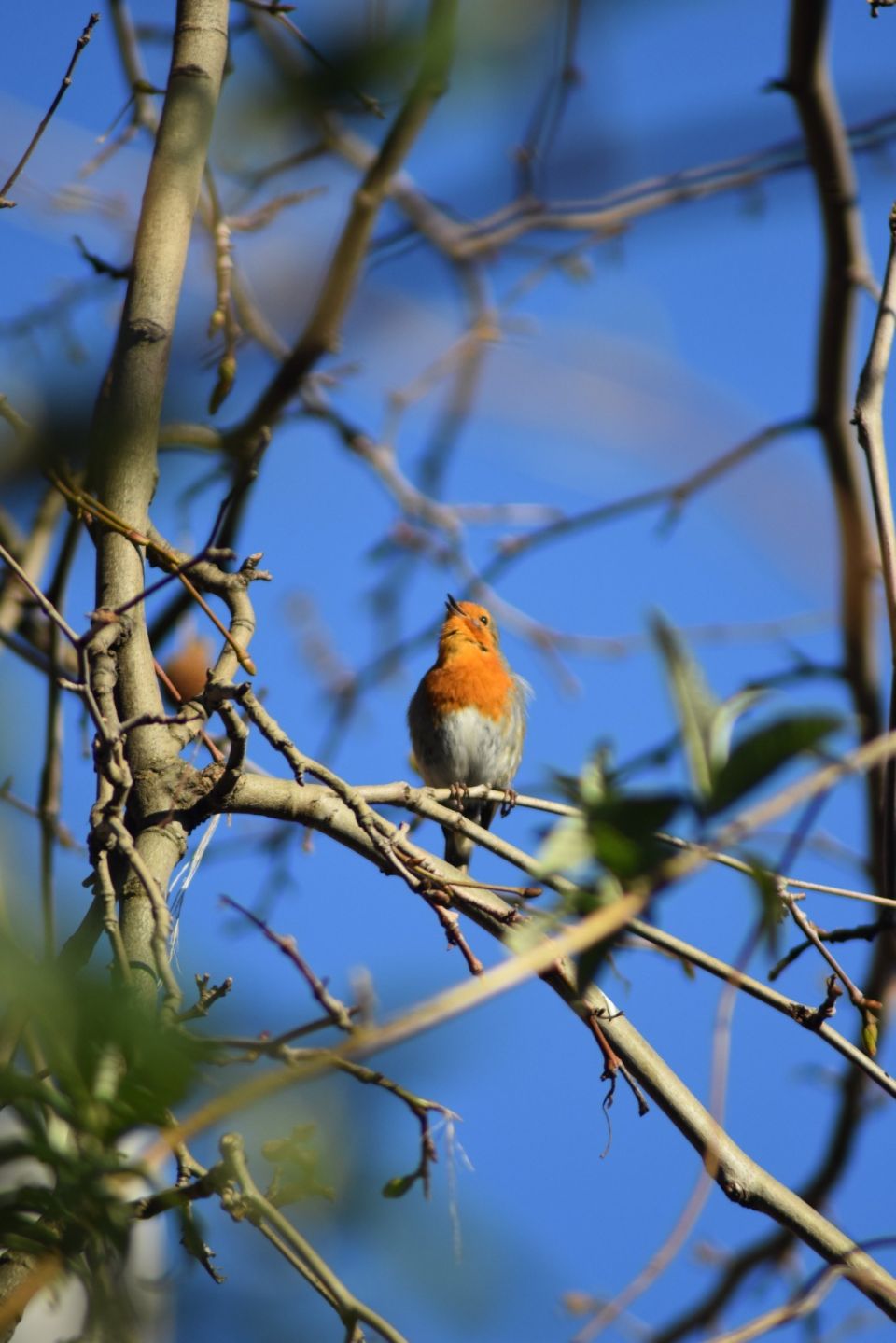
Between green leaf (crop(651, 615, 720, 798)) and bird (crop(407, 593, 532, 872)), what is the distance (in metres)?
4.46

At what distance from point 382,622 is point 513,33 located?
3.60m

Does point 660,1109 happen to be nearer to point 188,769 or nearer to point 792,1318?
point 792,1318

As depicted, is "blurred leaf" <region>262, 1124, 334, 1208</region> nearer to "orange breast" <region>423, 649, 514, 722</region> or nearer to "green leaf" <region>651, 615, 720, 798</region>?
"green leaf" <region>651, 615, 720, 798</region>

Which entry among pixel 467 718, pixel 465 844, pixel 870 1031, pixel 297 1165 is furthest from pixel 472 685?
pixel 297 1165

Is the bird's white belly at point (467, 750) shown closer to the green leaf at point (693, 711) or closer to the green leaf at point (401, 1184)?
the green leaf at point (401, 1184)

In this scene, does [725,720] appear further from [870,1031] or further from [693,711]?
[870,1031]

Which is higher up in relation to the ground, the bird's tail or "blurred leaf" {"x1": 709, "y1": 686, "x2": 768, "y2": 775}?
the bird's tail

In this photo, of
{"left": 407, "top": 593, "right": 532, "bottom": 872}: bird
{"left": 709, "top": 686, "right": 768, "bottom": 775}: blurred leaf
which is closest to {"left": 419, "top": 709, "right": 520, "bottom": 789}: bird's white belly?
{"left": 407, "top": 593, "right": 532, "bottom": 872}: bird

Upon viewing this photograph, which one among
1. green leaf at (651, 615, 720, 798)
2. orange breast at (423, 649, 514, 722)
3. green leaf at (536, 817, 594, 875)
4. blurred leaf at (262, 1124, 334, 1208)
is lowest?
blurred leaf at (262, 1124, 334, 1208)

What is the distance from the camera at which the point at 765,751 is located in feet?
2.22

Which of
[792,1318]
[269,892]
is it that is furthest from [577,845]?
[269,892]

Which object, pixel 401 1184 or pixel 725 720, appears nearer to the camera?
pixel 725 720

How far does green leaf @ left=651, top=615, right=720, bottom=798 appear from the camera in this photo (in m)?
0.73

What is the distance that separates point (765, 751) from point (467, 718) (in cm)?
475
